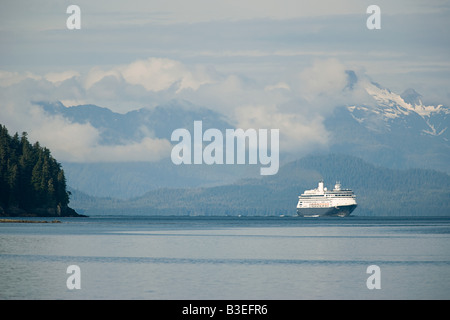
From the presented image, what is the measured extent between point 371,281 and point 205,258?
2428cm

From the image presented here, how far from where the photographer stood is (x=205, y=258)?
7994 centimetres

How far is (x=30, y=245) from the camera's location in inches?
3812

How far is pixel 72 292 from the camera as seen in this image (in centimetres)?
5306

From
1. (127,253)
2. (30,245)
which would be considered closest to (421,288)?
(127,253)

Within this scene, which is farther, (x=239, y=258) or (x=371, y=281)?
(x=239, y=258)

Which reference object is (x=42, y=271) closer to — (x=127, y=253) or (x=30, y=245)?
(x=127, y=253)

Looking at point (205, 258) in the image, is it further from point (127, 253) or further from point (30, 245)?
point (30, 245)
